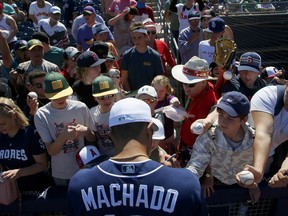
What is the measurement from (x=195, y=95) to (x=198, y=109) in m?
0.18

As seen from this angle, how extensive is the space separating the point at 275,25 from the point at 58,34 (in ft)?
14.7

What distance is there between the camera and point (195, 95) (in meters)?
3.86

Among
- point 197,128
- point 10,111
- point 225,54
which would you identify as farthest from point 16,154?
point 225,54

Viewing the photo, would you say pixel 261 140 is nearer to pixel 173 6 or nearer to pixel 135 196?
pixel 135 196

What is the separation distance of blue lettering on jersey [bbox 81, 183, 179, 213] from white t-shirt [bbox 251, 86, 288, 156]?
4.29ft

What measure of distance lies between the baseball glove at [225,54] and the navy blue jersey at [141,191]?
8.82ft

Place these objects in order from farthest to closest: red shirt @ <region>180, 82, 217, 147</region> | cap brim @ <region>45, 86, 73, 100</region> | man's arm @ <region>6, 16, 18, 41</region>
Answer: man's arm @ <region>6, 16, 18, 41</region> < red shirt @ <region>180, 82, 217, 147</region> < cap brim @ <region>45, 86, 73, 100</region>

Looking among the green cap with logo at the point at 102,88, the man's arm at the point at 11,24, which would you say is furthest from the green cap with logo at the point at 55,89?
the man's arm at the point at 11,24

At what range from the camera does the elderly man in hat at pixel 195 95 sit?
12.3 ft

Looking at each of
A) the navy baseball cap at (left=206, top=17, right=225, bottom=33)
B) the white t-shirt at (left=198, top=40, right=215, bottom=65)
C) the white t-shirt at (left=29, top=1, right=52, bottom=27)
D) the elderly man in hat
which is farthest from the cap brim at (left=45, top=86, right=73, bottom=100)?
the white t-shirt at (left=29, top=1, right=52, bottom=27)

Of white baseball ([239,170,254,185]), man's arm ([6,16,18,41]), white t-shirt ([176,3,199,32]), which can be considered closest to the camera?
white baseball ([239,170,254,185])

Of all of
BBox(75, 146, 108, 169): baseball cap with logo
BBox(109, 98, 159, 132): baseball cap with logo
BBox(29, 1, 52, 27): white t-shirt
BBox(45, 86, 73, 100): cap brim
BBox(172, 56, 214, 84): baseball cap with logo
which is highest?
BBox(109, 98, 159, 132): baseball cap with logo

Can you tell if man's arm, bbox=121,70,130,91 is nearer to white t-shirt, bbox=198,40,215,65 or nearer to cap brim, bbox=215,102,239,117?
white t-shirt, bbox=198,40,215,65

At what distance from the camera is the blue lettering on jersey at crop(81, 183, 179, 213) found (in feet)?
5.91
